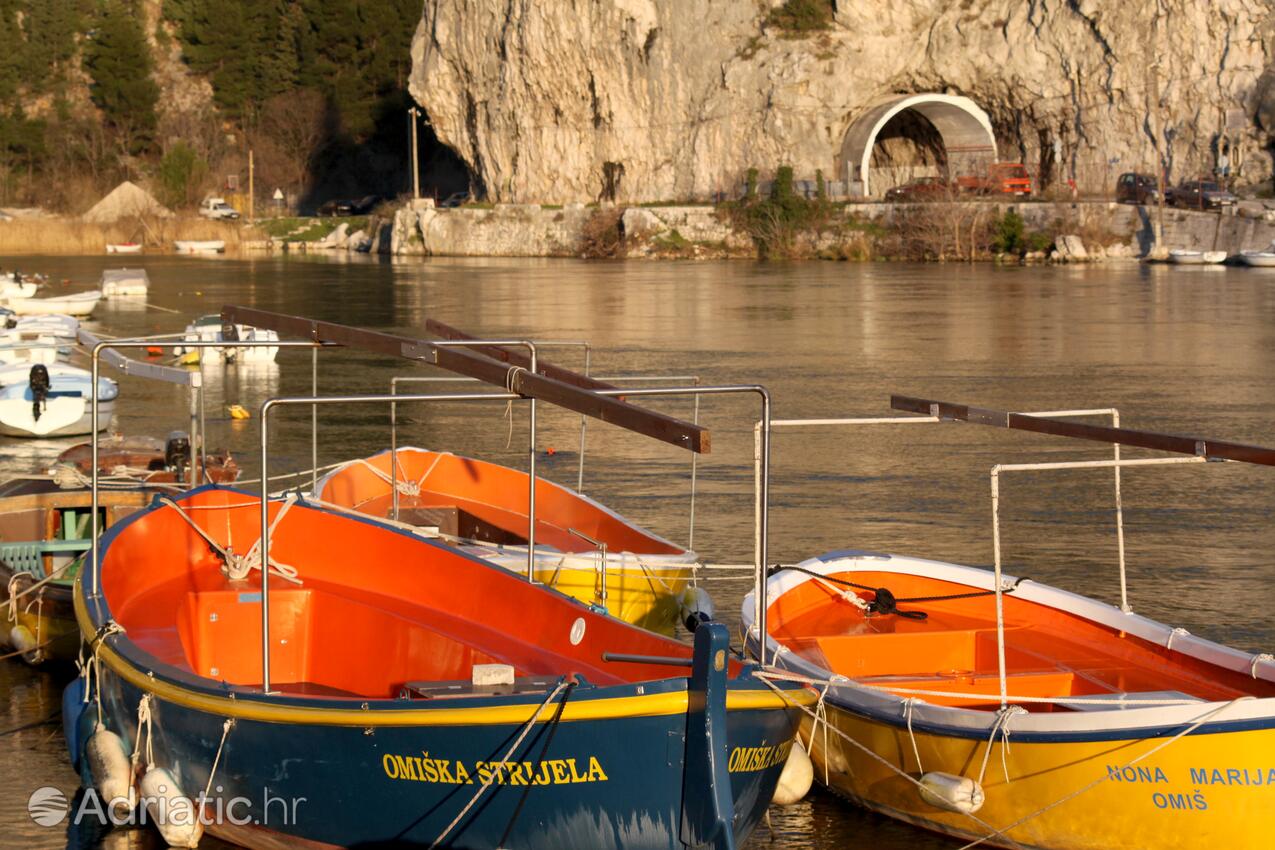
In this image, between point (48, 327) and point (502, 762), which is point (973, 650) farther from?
point (48, 327)

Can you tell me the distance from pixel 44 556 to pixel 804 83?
62510 millimetres

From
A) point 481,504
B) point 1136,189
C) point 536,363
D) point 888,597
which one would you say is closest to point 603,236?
point 1136,189

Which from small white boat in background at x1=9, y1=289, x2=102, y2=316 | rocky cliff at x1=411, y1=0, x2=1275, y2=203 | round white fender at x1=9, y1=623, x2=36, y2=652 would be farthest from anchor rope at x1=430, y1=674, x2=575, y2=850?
rocky cliff at x1=411, y1=0, x2=1275, y2=203

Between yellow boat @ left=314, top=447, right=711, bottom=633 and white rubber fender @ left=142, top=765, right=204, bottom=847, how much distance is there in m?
2.69

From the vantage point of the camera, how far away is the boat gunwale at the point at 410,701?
689 cm

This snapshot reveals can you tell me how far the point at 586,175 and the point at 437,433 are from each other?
5568cm

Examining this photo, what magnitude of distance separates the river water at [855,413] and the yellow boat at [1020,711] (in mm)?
514

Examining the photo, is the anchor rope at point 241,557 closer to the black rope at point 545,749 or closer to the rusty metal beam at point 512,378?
the rusty metal beam at point 512,378

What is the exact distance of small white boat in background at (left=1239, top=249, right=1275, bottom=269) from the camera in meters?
55.8

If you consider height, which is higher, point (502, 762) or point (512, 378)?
point (512, 378)

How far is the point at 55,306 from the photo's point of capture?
120 feet

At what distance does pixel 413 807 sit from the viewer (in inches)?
290

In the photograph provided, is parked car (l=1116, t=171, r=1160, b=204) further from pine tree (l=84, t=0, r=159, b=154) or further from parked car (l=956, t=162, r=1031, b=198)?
pine tree (l=84, t=0, r=159, b=154)

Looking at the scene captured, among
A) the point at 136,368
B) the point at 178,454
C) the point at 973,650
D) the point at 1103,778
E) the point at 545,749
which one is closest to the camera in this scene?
the point at 545,749
